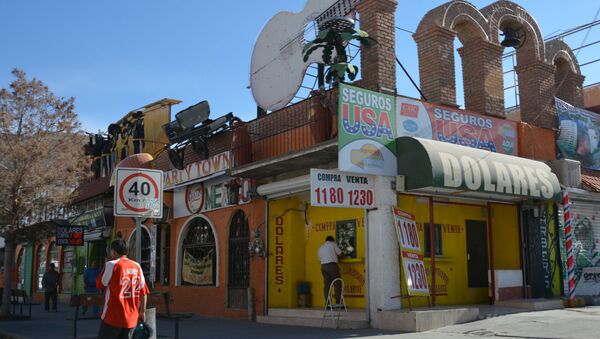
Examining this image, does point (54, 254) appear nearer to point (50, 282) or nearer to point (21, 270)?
point (21, 270)

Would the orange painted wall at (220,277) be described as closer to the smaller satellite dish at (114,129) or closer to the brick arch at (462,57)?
the brick arch at (462,57)

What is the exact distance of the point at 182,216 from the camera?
1881 cm

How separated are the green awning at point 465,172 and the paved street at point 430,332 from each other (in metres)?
2.59

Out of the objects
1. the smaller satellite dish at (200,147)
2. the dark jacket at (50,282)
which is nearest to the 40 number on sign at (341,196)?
the smaller satellite dish at (200,147)

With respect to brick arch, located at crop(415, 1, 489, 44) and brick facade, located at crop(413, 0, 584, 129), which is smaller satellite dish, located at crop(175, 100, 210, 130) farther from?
brick arch, located at crop(415, 1, 489, 44)

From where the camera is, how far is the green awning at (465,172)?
12148mm

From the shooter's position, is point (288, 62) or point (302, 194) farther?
point (288, 62)

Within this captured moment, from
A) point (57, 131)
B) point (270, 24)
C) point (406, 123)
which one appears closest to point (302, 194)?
point (406, 123)

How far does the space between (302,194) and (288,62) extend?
12.3 feet

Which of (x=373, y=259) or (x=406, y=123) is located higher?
(x=406, y=123)

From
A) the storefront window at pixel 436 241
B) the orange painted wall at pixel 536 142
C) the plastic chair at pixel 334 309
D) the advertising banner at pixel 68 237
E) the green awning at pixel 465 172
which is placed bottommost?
the plastic chair at pixel 334 309

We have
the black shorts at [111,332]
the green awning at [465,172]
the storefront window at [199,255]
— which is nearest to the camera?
the black shorts at [111,332]

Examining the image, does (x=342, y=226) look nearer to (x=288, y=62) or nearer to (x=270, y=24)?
(x=288, y=62)

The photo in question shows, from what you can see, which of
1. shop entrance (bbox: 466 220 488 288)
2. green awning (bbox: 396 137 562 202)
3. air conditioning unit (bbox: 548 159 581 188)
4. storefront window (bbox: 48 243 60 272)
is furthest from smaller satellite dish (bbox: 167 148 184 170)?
storefront window (bbox: 48 243 60 272)
